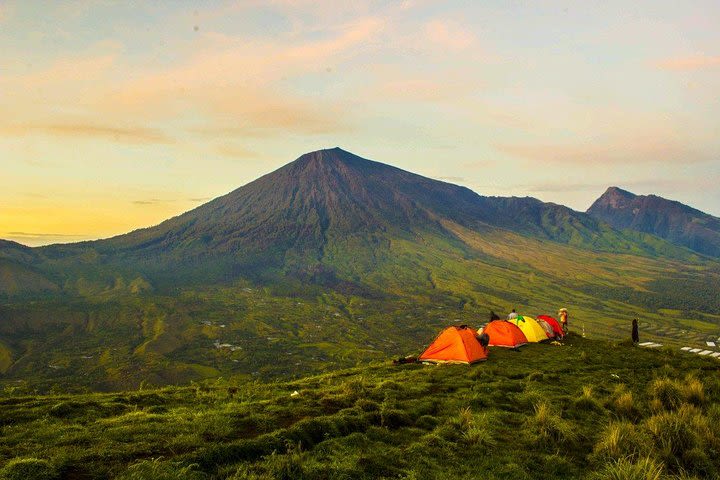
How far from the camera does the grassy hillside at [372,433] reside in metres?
8.58

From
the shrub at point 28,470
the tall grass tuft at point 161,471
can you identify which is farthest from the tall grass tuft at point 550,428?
the shrub at point 28,470

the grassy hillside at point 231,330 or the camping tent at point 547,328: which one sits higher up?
the camping tent at point 547,328

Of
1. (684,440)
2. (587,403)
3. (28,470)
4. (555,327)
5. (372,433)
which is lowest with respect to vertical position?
(555,327)

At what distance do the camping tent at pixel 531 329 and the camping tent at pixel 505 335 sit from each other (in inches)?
46.2

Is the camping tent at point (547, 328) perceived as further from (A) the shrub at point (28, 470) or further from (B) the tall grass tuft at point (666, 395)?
(A) the shrub at point (28, 470)

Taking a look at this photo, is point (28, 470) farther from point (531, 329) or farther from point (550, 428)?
point (531, 329)

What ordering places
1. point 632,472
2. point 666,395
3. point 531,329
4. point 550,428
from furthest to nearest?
point 531,329 < point 666,395 < point 550,428 < point 632,472

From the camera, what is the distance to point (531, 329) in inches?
1172

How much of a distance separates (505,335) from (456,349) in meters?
6.39

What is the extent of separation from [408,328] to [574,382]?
138989 mm

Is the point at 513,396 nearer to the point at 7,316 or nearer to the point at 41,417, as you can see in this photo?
the point at 41,417

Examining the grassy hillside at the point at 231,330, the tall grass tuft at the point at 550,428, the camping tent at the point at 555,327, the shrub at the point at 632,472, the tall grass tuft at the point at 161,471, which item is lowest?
the grassy hillside at the point at 231,330

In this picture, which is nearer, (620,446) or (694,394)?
(620,446)

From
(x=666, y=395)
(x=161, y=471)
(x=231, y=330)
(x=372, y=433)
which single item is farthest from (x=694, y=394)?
(x=231, y=330)
